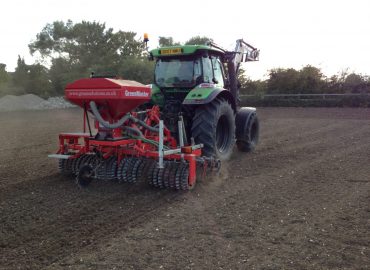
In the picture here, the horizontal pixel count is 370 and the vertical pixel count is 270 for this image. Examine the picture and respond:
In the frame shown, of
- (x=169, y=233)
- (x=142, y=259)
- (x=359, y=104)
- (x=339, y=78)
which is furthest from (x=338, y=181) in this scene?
(x=339, y=78)

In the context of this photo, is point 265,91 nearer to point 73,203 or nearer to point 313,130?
point 313,130

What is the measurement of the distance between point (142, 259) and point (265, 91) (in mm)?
21006

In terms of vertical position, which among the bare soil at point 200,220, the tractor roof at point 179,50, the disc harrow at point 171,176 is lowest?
the bare soil at point 200,220

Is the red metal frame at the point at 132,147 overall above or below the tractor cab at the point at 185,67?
below

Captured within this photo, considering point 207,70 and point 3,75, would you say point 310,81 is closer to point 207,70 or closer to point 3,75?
point 207,70

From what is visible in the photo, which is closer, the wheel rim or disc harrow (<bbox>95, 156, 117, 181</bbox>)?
disc harrow (<bbox>95, 156, 117, 181</bbox>)

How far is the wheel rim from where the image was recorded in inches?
277

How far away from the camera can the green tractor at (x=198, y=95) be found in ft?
20.2

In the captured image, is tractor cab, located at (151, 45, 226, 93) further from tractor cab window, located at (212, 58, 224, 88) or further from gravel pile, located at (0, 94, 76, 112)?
gravel pile, located at (0, 94, 76, 112)

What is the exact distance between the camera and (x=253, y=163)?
7148 millimetres

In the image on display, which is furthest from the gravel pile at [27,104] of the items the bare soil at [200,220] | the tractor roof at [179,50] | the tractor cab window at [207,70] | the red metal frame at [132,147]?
the red metal frame at [132,147]

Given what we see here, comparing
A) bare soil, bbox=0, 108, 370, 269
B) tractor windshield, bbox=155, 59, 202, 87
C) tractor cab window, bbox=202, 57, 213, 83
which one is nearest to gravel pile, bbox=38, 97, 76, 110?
bare soil, bbox=0, 108, 370, 269

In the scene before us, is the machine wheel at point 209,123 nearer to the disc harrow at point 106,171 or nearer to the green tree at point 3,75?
the disc harrow at point 106,171

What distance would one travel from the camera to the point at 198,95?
6156 millimetres
